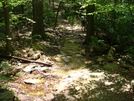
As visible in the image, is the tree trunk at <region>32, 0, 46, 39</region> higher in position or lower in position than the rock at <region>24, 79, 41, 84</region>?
higher

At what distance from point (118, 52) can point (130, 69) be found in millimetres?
3047

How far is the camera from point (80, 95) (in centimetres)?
486

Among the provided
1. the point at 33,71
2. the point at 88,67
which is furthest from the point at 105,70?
the point at 33,71

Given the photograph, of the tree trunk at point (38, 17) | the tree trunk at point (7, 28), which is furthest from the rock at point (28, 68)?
the tree trunk at point (38, 17)

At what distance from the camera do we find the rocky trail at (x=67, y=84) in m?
4.68

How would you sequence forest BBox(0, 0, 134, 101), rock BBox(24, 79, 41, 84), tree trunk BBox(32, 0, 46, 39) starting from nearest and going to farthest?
forest BBox(0, 0, 134, 101) < rock BBox(24, 79, 41, 84) < tree trunk BBox(32, 0, 46, 39)

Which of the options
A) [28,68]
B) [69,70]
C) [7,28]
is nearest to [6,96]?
[28,68]

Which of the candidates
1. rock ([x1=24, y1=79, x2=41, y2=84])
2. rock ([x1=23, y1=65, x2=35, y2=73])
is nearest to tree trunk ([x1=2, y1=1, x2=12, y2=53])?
rock ([x1=23, y1=65, x2=35, y2=73])

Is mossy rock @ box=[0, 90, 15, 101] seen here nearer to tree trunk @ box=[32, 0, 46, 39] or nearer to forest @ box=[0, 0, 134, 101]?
forest @ box=[0, 0, 134, 101]

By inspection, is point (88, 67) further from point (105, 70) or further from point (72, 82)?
point (72, 82)

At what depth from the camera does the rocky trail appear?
4.68m

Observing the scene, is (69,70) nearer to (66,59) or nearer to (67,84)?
(66,59)

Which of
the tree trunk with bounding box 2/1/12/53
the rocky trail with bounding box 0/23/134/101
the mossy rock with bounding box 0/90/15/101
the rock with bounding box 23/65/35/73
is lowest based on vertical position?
the rocky trail with bounding box 0/23/134/101

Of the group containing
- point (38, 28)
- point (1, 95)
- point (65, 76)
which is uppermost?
point (38, 28)
